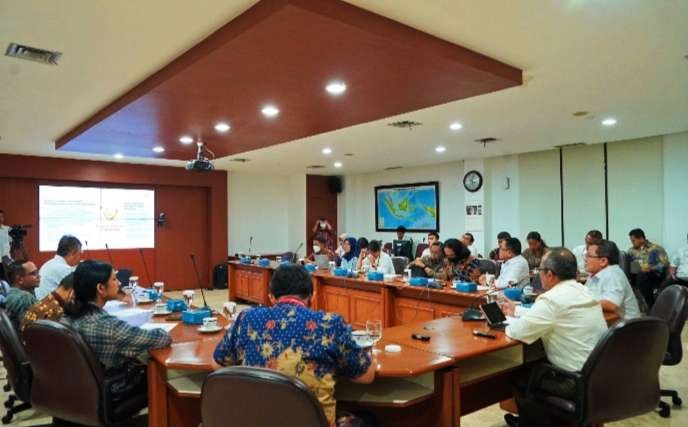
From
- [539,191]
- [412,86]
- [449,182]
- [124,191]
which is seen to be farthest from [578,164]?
[124,191]

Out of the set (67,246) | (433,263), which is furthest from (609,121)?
(67,246)

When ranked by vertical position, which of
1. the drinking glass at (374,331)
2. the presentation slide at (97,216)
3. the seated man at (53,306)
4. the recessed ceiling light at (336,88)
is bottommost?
the drinking glass at (374,331)

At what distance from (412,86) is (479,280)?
2392 mm

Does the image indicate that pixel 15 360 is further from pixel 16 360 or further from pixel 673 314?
pixel 673 314

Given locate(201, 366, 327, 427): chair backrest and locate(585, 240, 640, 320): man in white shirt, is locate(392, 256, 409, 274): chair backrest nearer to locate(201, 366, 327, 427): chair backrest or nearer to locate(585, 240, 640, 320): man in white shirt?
locate(585, 240, 640, 320): man in white shirt

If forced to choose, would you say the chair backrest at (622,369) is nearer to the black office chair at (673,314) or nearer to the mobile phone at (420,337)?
the mobile phone at (420,337)

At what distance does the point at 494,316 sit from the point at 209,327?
5.59ft

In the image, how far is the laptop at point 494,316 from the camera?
2.72m

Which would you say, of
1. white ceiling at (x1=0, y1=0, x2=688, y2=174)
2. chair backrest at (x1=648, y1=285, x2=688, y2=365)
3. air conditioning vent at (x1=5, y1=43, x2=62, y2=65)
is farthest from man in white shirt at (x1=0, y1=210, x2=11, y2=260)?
chair backrest at (x1=648, y1=285, x2=688, y2=365)

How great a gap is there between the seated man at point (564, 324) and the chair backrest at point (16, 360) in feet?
8.65

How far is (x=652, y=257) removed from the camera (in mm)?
6289

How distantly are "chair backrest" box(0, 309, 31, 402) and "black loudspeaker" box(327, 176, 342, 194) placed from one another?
8.96 metres

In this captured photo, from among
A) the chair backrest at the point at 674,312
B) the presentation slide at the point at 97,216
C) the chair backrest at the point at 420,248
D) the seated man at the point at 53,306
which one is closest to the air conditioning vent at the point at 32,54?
the seated man at the point at 53,306

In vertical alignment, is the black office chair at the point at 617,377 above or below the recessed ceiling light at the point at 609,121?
below
